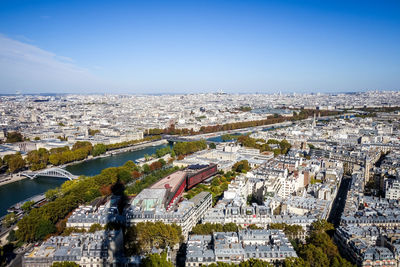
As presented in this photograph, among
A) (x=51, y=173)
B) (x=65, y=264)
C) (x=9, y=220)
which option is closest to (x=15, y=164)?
(x=51, y=173)

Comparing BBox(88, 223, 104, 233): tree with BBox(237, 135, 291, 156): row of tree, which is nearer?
BBox(88, 223, 104, 233): tree

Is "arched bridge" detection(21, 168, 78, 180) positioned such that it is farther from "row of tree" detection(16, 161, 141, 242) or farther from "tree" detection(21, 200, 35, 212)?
"tree" detection(21, 200, 35, 212)

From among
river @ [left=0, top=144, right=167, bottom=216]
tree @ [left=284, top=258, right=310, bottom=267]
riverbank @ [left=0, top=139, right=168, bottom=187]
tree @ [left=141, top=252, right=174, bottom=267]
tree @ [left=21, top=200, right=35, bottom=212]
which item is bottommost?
river @ [left=0, top=144, right=167, bottom=216]

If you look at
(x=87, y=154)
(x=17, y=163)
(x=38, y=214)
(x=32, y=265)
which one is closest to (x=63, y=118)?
(x=87, y=154)

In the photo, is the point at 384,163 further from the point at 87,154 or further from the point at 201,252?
the point at 87,154

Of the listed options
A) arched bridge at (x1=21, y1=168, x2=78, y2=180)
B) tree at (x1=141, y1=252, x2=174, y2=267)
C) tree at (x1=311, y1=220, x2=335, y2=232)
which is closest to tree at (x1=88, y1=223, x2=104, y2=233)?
tree at (x1=141, y1=252, x2=174, y2=267)

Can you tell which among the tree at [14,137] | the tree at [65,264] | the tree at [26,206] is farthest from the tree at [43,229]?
the tree at [14,137]

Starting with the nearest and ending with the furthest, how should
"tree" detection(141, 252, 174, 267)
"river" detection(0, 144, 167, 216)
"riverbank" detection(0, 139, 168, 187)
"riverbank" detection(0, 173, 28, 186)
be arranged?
"tree" detection(141, 252, 174, 267) → "river" detection(0, 144, 167, 216) → "riverbank" detection(0, 173, 28, 186) → "riverbank" detection(0, 139, 168, 187)
